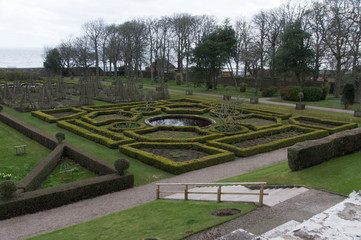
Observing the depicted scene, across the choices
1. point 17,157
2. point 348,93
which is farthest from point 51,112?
point 348,93

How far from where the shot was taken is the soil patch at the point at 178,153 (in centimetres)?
1519

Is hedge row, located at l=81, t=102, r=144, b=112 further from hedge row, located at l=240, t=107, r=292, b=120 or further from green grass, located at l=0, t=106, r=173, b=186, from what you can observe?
hedge row, located at l=240, t=107, r=292, b=120

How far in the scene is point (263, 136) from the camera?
19422 mm

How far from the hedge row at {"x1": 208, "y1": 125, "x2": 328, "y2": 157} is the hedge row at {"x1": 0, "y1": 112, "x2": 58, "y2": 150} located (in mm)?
9153

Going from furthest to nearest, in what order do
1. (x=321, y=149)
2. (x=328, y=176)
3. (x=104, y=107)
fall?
(x=104, y=107)
(x=321, y=149)
(x=328, y=176)

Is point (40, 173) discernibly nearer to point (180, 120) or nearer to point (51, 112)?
point (180, 120)

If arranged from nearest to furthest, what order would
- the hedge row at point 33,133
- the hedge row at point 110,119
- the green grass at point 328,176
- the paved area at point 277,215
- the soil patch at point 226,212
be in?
the paved area at point 277,215
the soil patch at point 226,212
the green grass at point 328,176
the hedge row at point 33,133
the hedge row at point 110,119

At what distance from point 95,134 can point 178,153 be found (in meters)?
5.99

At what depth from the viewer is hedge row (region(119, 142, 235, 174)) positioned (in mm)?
13609

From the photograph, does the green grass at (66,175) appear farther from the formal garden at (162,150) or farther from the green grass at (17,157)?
the green grass at (17,157)

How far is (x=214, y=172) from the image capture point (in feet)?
44.6

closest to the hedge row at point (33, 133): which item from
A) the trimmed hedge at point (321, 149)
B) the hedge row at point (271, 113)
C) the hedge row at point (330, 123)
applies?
the trimmed hedge at point (321, 149)

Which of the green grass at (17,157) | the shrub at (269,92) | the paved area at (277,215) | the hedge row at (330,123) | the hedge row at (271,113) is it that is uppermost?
the shrub at (269,92)

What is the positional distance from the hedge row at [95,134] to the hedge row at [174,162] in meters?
1.03
